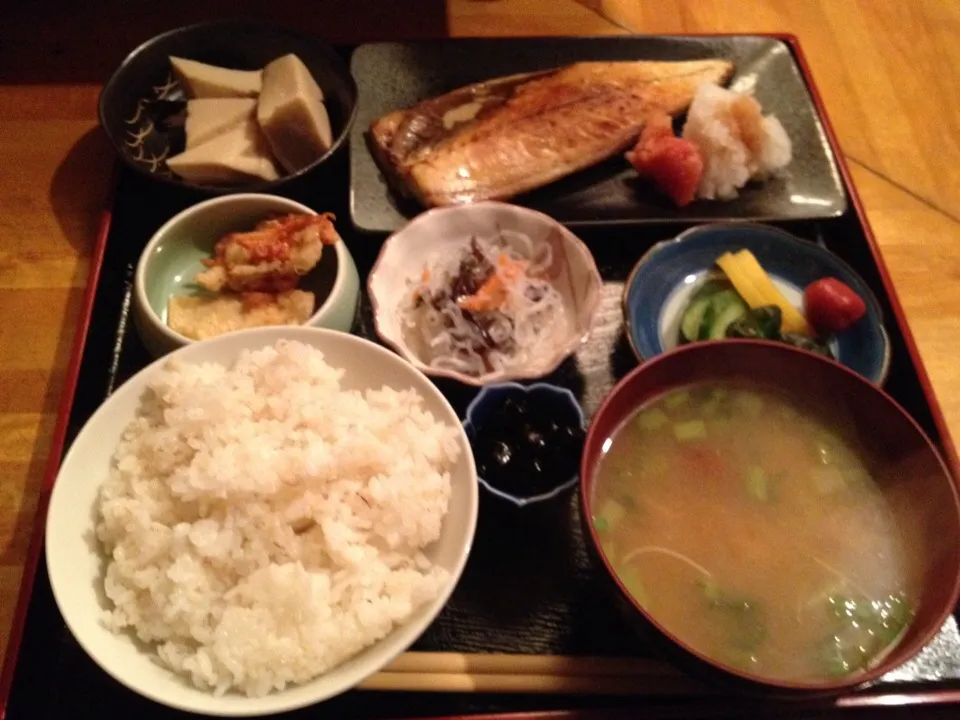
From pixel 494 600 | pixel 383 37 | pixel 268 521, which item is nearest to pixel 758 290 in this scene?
pixel 494 600

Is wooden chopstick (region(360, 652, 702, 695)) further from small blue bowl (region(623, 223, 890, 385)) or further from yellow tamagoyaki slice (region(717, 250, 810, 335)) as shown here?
yellow tamagoyaki slice (region(717, 250, 810, 335))

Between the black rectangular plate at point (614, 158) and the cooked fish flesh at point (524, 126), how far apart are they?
0.07 m

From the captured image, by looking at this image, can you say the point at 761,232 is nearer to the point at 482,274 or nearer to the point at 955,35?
the point at 482,274

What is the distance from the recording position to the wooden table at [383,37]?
192 centimetres

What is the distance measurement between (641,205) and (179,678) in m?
1.66

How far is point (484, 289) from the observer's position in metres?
1.94

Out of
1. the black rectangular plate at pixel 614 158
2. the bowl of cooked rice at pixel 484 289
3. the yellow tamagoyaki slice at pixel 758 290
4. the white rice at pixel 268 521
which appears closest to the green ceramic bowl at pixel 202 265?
the bowl of cooked rice at pixel 484 289

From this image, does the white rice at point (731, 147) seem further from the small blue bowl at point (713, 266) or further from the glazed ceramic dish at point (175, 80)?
the glazed ceramic dish at point (175, 80)

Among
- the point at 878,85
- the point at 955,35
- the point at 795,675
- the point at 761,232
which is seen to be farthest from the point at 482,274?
the point at 955,35

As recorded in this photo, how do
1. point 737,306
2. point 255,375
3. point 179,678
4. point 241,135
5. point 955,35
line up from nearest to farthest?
1. point 179,678
2. point 255,375
3. point 737,306
4. point 241,135
5. point 955,35

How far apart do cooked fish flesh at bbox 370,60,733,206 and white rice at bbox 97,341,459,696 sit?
0.86 meters

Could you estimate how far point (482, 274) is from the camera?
6.42 ft

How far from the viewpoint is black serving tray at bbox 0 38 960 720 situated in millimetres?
1426

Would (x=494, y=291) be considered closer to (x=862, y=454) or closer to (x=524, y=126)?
(x=524, y=126)
